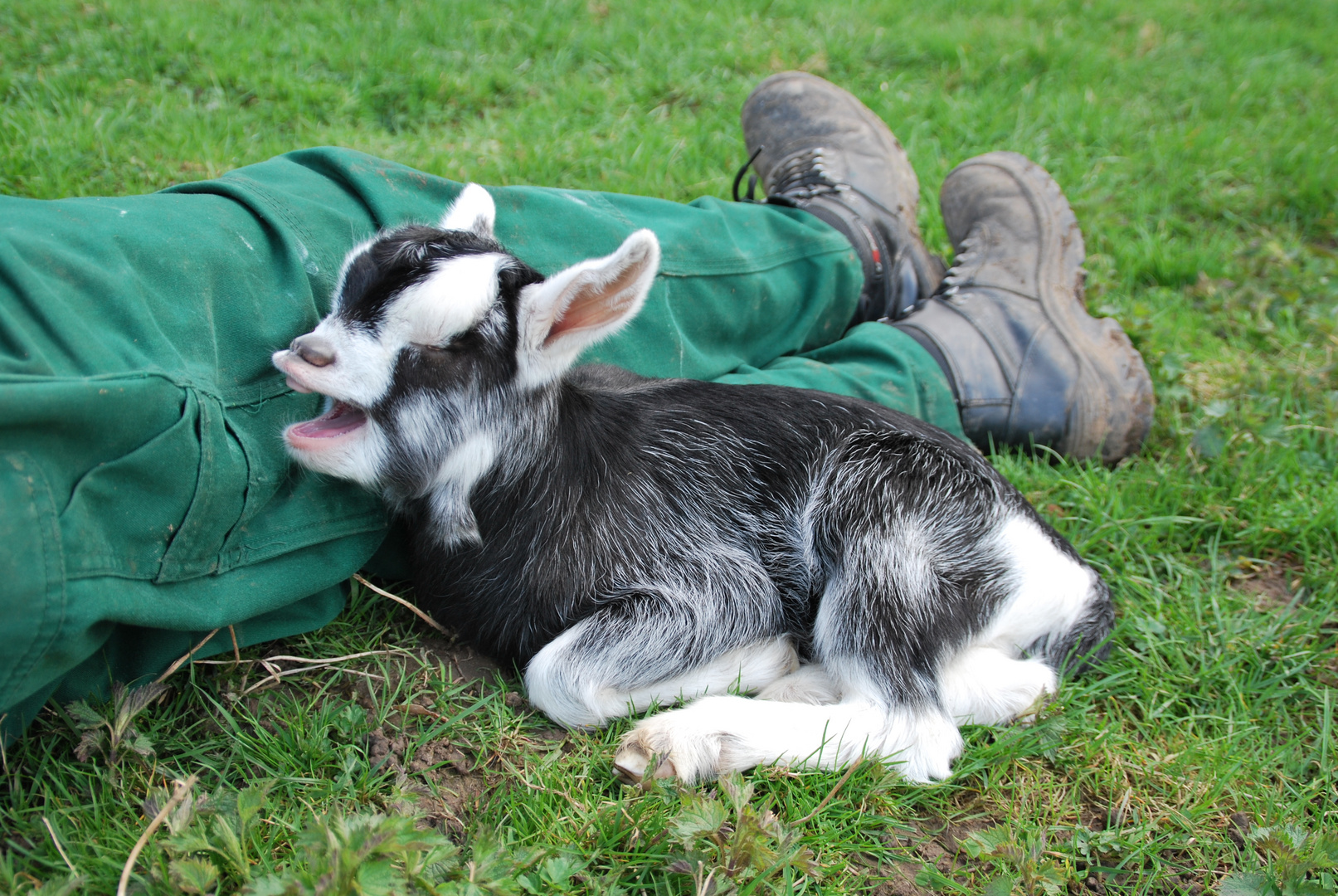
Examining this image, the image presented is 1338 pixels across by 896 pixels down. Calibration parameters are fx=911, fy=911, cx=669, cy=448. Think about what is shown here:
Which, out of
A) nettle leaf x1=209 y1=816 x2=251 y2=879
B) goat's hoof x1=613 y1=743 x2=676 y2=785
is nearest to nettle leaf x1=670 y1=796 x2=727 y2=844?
goat's hoof x1=613 y1=743 x2=676 y2=785

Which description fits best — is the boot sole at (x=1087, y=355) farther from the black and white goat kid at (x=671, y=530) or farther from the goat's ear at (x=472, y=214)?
the goat's ear at (x=472, y=214)

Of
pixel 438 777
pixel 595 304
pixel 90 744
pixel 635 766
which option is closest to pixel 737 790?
pixel 635 766

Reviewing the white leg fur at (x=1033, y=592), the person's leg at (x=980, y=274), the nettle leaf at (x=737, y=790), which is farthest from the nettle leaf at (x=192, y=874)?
the person's leg at (x=980, y=274)

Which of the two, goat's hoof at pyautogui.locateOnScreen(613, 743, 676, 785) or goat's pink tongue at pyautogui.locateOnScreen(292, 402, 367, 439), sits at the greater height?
goat's pink tongue at pyautogui.locateOnScreen(292, 402, 367, 439)

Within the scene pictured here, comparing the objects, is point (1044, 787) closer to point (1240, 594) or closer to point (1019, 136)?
point (1240, 594)

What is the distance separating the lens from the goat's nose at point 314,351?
193 cm

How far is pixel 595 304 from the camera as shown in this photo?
6.54 feet

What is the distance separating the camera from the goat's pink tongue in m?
2.06

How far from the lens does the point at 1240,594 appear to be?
2885 mm

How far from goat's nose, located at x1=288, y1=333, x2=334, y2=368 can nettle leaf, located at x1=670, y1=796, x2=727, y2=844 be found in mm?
1189

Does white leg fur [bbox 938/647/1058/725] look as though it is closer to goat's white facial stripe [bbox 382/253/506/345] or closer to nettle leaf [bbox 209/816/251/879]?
goat's white facial stripe [bbox 382/253/506/345]

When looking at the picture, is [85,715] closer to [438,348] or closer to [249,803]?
[249,803]

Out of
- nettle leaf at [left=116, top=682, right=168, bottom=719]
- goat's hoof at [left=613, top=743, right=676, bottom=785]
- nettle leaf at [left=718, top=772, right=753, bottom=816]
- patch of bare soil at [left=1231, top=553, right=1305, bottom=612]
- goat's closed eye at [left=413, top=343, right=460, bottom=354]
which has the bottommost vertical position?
patch of bare soil at [left=1231, top=553, right=1305, bottom=612]

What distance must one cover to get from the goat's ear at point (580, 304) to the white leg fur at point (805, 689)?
3.25 ft
